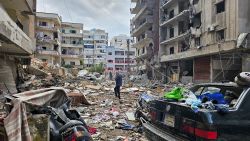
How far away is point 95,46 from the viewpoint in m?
111

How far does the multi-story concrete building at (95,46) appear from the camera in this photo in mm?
109062

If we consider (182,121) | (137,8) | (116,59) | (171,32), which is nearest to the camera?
(182,121)

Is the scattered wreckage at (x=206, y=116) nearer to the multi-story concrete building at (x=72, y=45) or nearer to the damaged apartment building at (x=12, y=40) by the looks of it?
the damaged apartment building at (x=12, y=40)

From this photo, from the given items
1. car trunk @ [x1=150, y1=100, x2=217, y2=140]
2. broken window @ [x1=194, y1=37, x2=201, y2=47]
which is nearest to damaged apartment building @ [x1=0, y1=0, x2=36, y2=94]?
car trunk @ [x1=150, y1=100, x2=217, y2=140]

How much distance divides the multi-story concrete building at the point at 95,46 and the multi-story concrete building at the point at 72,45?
98.1 ft

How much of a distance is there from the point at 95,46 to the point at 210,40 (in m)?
85.6

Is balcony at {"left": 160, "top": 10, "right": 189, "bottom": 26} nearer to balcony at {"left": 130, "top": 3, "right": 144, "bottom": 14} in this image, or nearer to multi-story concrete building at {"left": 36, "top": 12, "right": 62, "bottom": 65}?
balcony at {"left": 130, "top": 3, "right": 144, "bottom": 14}

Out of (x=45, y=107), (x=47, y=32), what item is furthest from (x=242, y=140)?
(x=47, y=32)

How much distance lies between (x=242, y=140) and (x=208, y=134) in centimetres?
54

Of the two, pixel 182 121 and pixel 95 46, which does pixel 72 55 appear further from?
pixel 182 121

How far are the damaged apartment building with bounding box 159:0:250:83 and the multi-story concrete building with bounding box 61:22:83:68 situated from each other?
41.4 m

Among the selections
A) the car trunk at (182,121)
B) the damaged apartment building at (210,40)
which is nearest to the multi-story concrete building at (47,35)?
the damaged apartment building at (210,40)

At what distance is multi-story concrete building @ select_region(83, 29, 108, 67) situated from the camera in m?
109


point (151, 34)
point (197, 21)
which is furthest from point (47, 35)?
point (197, 21)
